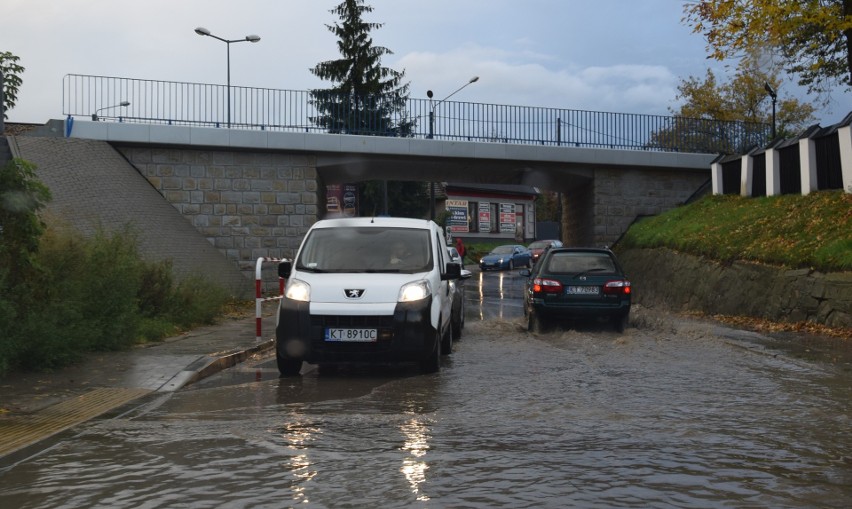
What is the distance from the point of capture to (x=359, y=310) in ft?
33.4

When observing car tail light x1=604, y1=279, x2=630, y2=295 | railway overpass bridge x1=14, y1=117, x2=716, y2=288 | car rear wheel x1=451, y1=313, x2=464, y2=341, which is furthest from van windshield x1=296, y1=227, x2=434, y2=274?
railway overpass bridge x1=14, y1=117, x2=716, y2=288

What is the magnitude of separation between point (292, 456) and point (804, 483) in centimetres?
321

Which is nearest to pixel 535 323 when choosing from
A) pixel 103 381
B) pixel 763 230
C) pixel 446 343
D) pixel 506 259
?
pixel 446 343

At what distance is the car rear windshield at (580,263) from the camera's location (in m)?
15.5

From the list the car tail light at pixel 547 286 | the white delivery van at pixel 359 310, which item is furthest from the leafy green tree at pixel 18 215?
the car tail light at pixel 547 286

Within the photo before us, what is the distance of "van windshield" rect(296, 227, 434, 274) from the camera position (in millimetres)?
11195

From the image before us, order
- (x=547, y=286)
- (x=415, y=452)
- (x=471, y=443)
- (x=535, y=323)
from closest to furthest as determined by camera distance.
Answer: (x=415, y=452) → (x=471, y=443) → (x=547, y=286) → (x=535, y=323)

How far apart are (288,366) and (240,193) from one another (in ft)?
52.3

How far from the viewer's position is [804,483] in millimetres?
5262

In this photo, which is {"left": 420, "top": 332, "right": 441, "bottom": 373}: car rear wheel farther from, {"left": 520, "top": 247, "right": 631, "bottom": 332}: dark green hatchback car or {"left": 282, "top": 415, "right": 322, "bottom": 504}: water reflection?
{"left": 520, "top": 247, "right": 631, "bottom": 332}: dark green hatchback car

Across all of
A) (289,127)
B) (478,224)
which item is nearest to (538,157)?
(289,127)

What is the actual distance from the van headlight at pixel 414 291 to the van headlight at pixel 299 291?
42.3 inches

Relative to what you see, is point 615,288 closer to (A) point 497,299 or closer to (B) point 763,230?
(B) point 763,230

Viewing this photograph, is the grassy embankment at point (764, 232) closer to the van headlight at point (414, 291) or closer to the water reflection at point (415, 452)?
the van headlight at point (414, 291)
